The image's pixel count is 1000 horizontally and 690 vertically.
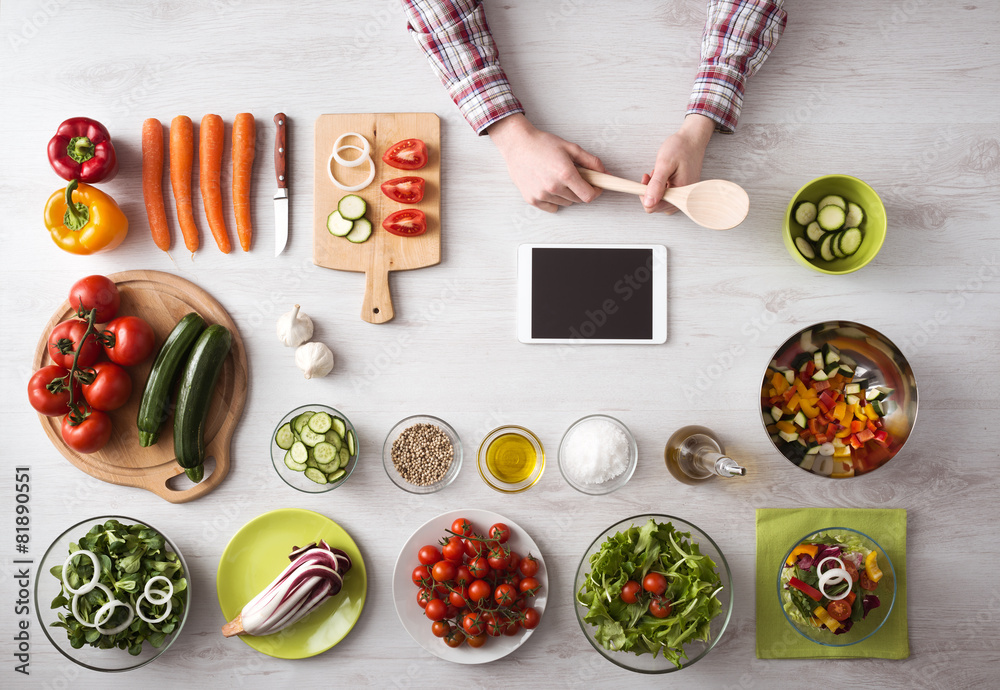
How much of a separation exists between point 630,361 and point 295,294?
2.85ft

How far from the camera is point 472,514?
58.2 inches

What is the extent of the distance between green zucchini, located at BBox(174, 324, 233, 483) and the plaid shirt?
0.83 m

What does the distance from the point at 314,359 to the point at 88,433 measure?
55cm

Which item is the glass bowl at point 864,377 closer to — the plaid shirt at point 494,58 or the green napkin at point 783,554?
the green napkin at point 783,554

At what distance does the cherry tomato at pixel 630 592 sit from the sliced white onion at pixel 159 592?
1044 mm

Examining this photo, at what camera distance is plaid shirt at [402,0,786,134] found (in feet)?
4.71

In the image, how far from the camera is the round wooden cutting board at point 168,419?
1.49 metres

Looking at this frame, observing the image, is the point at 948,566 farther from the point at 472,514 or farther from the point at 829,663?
the point at 472,514

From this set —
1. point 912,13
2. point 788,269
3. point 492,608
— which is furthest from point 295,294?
point 912,13

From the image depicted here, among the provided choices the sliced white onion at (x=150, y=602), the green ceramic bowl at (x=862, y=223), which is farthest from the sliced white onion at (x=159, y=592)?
the green ceramic bowl at (x=862, y=223)

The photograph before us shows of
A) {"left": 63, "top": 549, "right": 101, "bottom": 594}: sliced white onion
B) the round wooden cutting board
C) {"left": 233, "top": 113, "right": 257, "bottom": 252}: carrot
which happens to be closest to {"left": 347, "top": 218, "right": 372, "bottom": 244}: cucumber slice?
{"left": 233, "top": 113, "right": 257, "bottom": 252}: carrot

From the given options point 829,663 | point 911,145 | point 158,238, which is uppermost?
point 911,145

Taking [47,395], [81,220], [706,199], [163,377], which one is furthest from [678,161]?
[47,395]

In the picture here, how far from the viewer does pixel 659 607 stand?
1320mm
